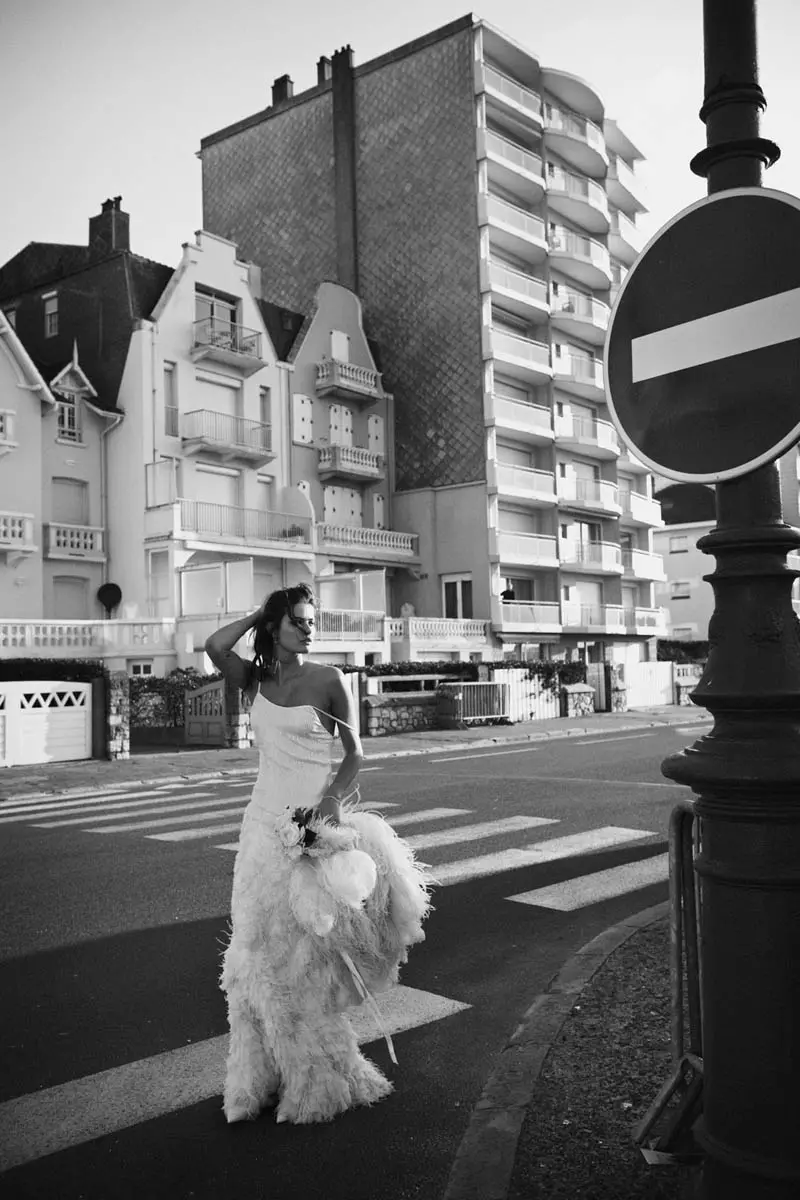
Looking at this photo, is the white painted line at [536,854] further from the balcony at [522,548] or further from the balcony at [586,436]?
the balcony at [586,436]

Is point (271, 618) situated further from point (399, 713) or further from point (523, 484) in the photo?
point (523, 484)

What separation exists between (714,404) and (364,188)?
4666 centimetres

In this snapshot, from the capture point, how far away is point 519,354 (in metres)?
43.6

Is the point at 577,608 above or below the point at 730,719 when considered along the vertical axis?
above

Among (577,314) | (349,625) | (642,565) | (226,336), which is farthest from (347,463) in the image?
(642,565)

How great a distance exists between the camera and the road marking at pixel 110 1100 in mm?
3809

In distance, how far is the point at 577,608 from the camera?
45.8 m

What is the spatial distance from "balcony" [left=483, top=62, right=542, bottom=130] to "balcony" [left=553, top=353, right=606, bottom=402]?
9966mm

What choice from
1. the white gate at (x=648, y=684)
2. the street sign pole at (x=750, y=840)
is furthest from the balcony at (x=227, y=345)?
the street sign pole at (x=750, y=840)

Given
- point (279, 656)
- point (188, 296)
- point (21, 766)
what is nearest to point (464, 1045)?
point (279, 656)

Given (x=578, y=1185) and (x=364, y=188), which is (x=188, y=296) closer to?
(x=364, y=188)

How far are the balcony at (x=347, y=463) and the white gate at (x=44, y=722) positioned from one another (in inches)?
814

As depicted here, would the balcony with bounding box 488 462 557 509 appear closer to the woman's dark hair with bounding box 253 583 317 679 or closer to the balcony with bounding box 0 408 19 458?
the balcony with bounding box 0 408 19 458

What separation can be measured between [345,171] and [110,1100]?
46928mm
